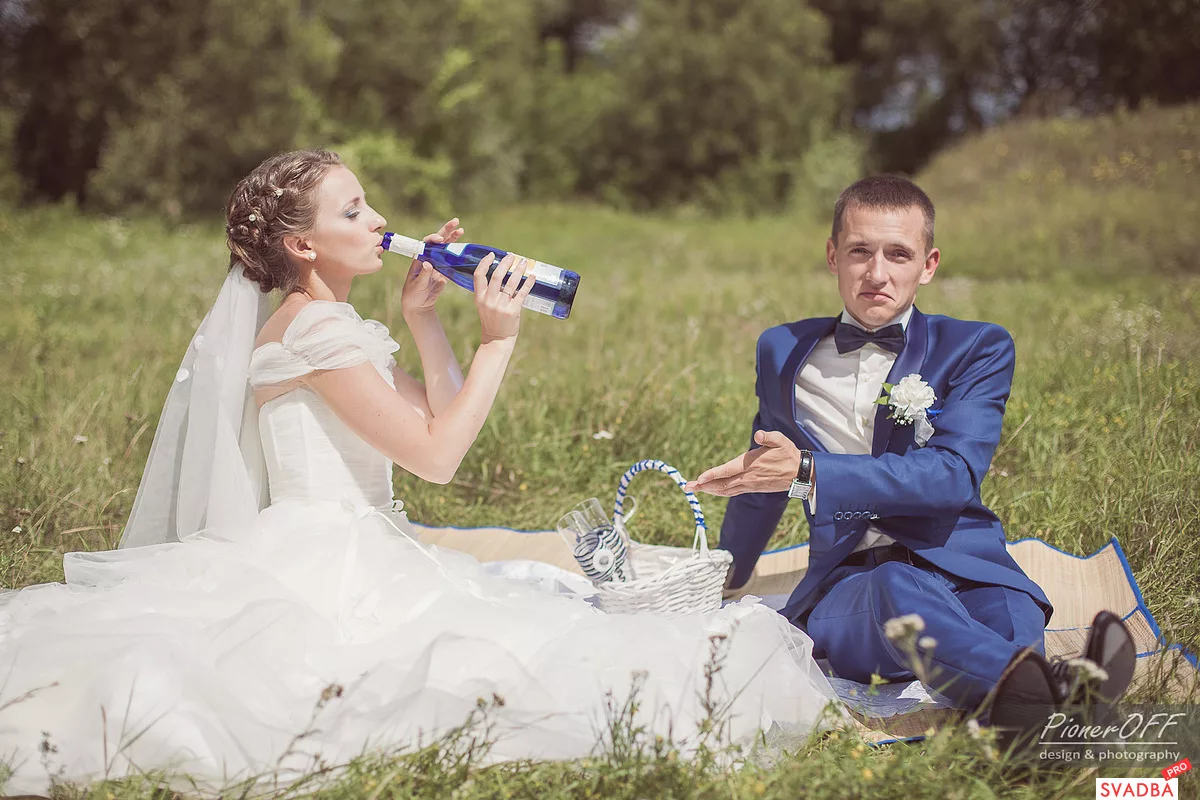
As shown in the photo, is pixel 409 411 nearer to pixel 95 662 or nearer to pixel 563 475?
pixel 95 662

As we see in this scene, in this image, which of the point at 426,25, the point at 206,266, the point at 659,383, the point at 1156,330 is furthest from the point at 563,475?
the point at 426,25

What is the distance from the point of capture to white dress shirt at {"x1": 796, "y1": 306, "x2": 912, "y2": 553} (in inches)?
120

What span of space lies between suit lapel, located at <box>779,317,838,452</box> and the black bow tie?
9 centimetres

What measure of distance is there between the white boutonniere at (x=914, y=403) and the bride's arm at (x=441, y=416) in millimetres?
1093

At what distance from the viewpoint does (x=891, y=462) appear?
275cm

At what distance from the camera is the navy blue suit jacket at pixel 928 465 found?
108 inches

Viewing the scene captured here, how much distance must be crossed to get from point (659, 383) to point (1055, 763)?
3.07 meters

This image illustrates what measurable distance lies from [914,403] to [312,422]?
5.56 ft

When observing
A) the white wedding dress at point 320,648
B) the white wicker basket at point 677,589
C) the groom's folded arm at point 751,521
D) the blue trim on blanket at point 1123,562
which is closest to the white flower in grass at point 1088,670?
the blue trim on blanket at point 1123,562

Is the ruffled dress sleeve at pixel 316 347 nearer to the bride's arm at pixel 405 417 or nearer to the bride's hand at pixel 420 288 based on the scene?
the bride's arm at pixel 405 417

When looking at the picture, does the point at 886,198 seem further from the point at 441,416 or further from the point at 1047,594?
the point at 1047,594

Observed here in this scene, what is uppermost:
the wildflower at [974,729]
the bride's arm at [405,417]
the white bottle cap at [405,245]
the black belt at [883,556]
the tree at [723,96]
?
the tree at [723,96]

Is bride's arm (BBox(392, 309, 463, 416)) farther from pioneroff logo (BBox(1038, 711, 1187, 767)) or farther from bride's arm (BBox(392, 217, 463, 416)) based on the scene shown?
pioneroff logo (BBox(1038, 711, 1187, 767))

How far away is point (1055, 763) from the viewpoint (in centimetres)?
226
